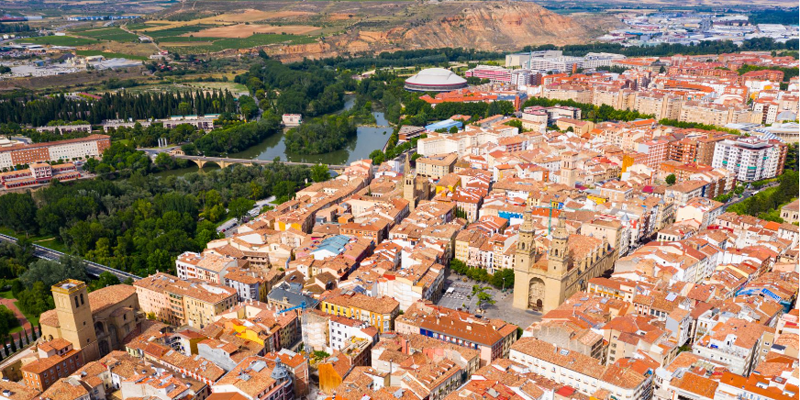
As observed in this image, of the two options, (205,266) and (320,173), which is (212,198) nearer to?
(320,173)

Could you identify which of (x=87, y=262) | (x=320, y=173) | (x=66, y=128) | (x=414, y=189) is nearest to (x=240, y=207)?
(x=320, y=173)

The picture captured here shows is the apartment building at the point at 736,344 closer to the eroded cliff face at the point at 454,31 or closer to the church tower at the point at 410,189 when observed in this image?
the church tower at the point at 410,189

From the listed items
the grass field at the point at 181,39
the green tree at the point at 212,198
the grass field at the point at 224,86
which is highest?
the grass field at the point at 181,39

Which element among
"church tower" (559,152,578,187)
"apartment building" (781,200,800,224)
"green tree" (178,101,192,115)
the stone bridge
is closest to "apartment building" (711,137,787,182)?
"apartment building" (781,200,800,224)

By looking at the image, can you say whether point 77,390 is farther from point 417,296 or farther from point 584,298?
point 584,298

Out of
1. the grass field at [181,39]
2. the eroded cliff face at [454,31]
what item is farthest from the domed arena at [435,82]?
the grass field at [181,39]

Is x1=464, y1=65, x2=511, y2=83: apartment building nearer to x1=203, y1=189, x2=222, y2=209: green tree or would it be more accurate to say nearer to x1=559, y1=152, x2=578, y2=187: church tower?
x1=559, y1=152, x2=578, y2=187: church tower
